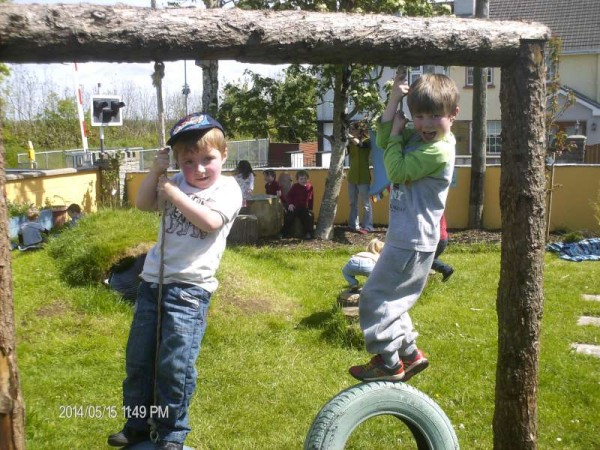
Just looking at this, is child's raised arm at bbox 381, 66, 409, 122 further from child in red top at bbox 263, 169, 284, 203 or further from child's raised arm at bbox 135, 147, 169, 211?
child in red top at bbox 263, 169, 284, 203

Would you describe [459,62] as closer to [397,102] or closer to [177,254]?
[397,102]

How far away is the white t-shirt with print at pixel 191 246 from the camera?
341 cm

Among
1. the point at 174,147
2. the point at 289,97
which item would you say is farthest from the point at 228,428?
the point at 289,97

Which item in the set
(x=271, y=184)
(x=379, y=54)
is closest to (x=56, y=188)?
(x=271, y=184)

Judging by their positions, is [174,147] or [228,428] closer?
[174,147]

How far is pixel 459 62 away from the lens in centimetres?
352

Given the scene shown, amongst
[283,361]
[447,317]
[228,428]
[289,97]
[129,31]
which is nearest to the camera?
[129,31]

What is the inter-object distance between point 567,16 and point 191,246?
2918 centimetres

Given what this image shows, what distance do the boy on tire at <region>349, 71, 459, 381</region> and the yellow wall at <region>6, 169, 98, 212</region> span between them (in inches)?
444

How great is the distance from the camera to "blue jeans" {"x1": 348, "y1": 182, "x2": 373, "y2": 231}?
13867 mm

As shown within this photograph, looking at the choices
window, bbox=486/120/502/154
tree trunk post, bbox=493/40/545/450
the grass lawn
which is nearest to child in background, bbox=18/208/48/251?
the grass lawn

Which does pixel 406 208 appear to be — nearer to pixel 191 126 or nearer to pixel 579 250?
pixel 191 126

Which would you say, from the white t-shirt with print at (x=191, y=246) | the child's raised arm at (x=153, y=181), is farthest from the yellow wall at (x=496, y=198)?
the child's raised arm at (x=153, y=181)

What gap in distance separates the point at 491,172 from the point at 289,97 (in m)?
4.47
